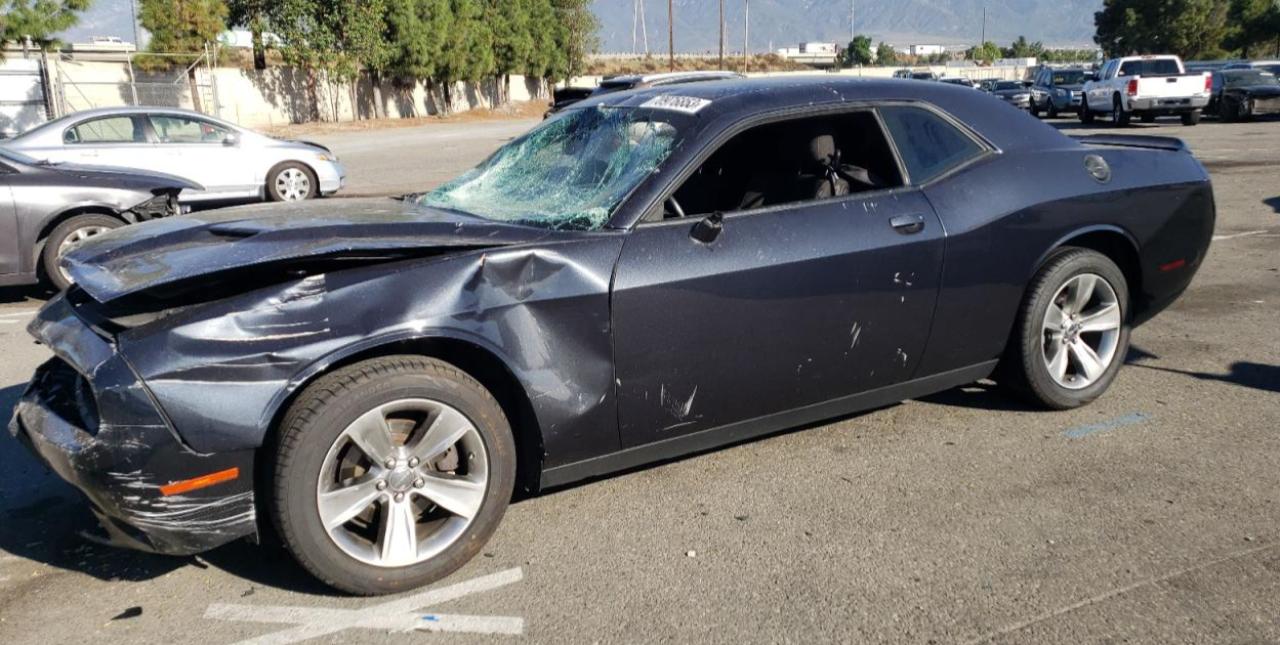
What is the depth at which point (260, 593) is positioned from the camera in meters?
3.41

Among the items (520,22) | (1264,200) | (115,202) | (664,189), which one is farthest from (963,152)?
(520,22)

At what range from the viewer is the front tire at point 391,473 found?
10.3 feet

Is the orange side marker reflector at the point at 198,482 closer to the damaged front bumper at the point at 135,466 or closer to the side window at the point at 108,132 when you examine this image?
the damaged front bumper at the point at 135,466

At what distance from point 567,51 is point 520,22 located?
1007cm

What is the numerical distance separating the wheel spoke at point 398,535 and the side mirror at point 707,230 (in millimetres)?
1399

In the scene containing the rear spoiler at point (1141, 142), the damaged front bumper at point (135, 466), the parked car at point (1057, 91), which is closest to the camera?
the damaged front bumper at point (135, 466)

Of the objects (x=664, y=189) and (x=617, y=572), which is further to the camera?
(x=664, y=189)

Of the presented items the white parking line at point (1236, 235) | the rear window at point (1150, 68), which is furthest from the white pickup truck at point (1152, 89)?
the white parking line at point (1236, 235)

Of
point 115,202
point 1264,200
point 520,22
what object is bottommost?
point 1264,200

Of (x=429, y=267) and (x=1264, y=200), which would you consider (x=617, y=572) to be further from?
(x=1264, y=200)

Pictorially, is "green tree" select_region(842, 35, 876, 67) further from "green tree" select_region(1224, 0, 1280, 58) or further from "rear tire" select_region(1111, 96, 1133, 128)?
"rear tire" select_region(1111, 96, 1133, 128)

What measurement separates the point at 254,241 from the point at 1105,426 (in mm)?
3779

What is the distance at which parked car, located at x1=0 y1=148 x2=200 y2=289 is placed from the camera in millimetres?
7848

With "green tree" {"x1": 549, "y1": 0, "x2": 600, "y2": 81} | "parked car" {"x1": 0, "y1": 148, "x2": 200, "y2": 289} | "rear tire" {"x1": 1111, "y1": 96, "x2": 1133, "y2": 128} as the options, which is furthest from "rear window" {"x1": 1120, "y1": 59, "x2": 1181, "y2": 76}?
"green tree" {"x1": 549, "y1": 0, "x2": 600, "y2": 81}
